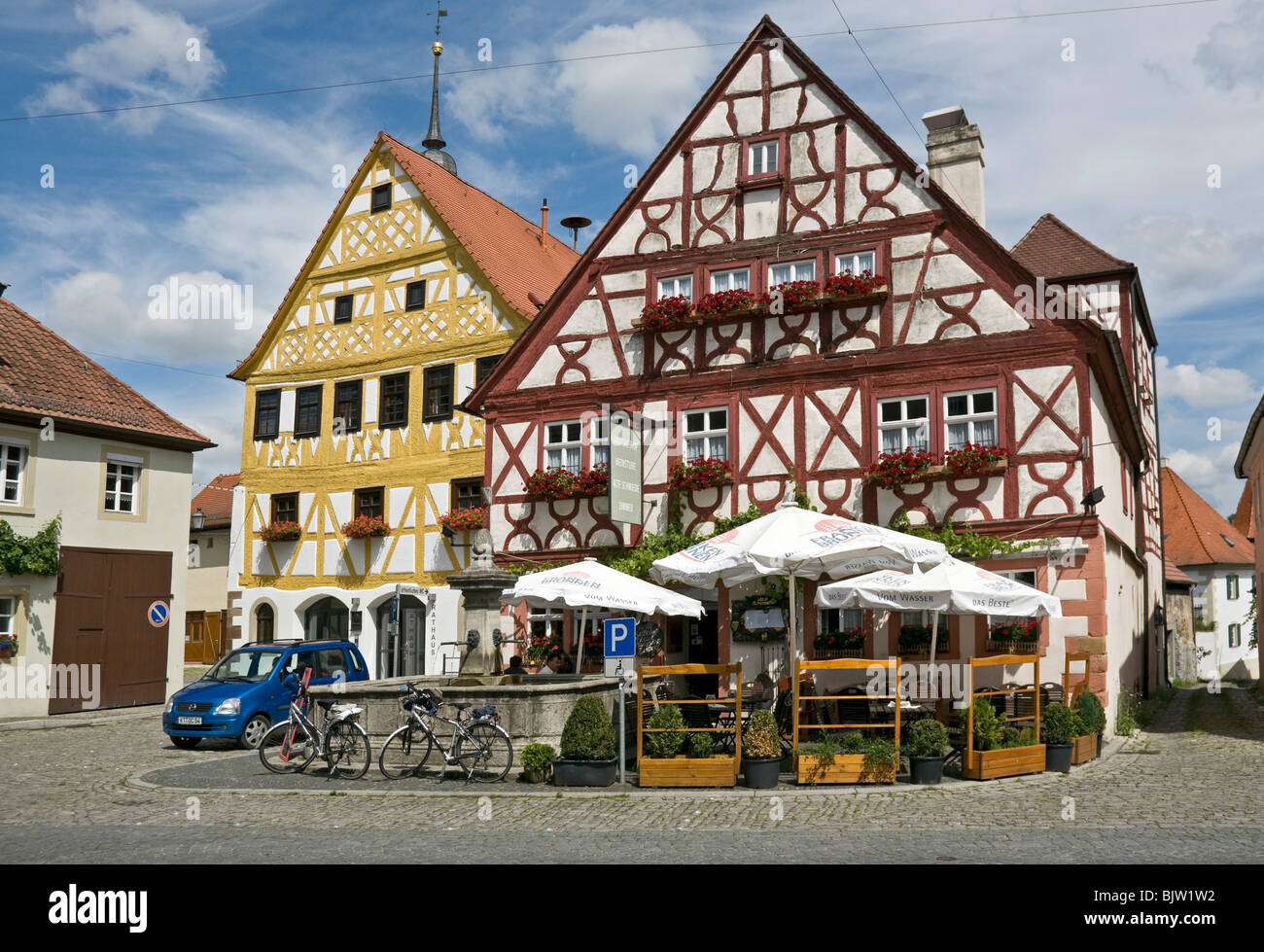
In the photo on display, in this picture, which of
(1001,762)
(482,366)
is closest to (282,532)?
(482,366)

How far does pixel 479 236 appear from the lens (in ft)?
98.8

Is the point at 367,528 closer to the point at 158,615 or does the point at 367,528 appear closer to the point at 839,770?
the point at 158,615

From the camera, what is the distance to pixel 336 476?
29.7 m

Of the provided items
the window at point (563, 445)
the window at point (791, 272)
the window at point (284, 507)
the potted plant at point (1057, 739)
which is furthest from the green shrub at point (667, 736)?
the window at point (284, 507)

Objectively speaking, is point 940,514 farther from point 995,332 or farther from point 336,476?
point 336,476

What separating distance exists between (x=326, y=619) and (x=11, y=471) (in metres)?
8.56

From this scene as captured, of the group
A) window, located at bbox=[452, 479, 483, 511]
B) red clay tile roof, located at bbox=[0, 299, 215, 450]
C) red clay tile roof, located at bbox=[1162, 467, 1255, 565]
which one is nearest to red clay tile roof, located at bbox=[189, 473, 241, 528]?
red clay tile roof, located at bbox=[0, 299, 215, 450]

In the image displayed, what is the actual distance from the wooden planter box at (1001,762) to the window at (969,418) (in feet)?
20.8

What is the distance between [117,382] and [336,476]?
18.4 ft

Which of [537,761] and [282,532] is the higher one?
[282,532]

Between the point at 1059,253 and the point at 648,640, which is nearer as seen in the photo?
the point at 648,640

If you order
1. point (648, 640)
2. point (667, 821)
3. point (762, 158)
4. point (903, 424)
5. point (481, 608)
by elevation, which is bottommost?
point (667, 821)

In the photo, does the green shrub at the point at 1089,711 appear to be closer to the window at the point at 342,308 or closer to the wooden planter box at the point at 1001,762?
the wooden planter box at the point at 1001,762

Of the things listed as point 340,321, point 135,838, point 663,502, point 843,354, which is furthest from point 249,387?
point 135,838
